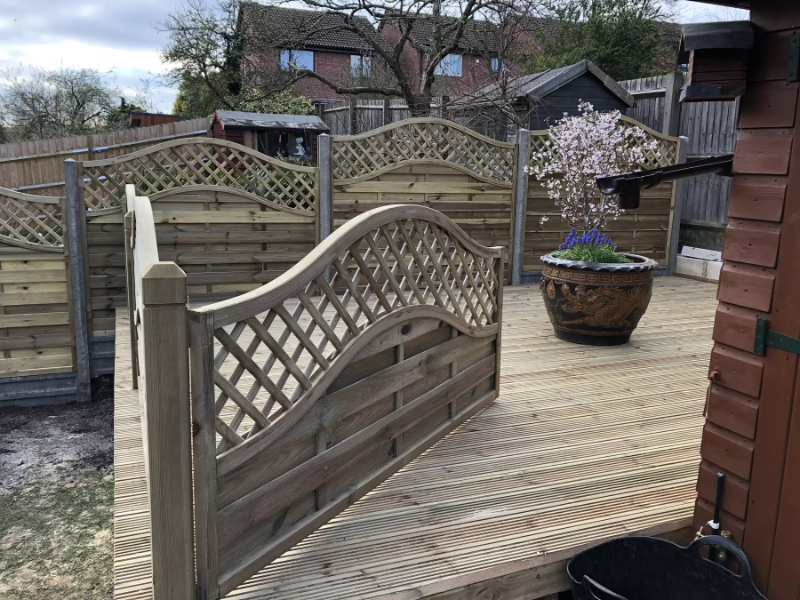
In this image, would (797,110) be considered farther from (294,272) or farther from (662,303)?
(662,303)

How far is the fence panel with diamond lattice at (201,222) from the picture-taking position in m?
5.30

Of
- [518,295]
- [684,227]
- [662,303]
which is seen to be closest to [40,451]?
[518,295]

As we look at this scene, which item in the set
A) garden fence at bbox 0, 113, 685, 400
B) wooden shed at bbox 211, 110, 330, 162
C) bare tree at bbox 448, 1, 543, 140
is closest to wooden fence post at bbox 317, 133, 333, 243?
garden fence at bbox 0, 113, 685, 400

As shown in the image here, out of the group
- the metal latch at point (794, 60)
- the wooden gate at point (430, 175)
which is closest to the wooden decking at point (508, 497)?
the metal latch at point (794, 60)

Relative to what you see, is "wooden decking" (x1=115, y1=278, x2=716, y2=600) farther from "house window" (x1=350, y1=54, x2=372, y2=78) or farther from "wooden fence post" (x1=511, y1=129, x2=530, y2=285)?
"house window" (x1=350, y1=54, x2=372, y2=78)

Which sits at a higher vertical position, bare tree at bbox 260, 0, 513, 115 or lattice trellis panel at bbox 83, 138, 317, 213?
bare tree at bbox 260, 0, 513, 115

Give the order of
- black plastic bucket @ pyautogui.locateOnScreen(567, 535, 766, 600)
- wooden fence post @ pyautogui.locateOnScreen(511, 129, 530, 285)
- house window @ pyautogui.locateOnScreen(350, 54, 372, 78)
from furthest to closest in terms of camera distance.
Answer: house window @ pyautogui.locateOnScreen(350, 54, 372, 78), wooden fence post @ pyautogui.locateOnScreen(511, 129, 530, 285), black plastic bucket @ pyautogui.locateOnScreen(567, 535, 766, 600)

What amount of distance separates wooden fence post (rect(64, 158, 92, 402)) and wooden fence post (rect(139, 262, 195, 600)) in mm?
4182

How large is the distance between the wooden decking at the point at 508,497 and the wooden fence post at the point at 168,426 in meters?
0.29

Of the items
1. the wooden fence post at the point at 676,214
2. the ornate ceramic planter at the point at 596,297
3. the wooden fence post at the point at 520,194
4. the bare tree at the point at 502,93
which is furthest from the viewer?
the bare tree at the point at 502,93

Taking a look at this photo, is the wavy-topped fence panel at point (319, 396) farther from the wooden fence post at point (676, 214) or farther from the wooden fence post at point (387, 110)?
the wooden fence post at point (387, 110)

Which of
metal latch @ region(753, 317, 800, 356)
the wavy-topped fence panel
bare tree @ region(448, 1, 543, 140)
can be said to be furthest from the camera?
bare tree @ region(448, 1, 543, 140)

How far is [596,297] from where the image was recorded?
443 centimetres

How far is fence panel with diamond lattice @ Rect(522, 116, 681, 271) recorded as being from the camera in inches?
269
